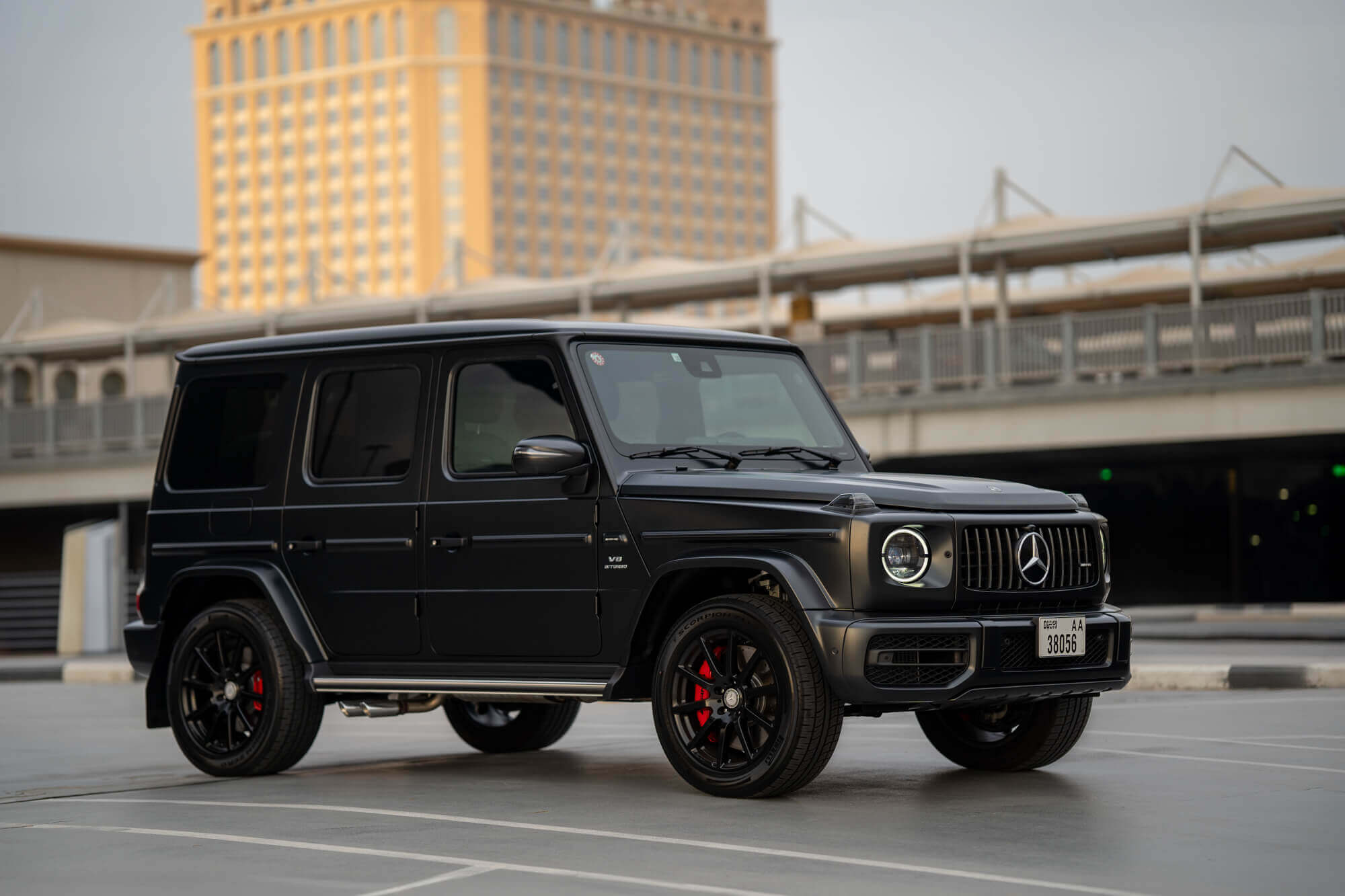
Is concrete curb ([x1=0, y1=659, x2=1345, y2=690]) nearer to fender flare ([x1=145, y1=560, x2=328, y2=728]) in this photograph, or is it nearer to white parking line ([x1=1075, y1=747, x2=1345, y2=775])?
white parking line ([x1=1075, y1=747, x2=1345, y2=775])

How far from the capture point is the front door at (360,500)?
877cm

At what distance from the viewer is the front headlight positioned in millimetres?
7371

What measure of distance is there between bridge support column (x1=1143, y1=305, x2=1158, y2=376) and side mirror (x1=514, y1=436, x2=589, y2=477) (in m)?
22.4

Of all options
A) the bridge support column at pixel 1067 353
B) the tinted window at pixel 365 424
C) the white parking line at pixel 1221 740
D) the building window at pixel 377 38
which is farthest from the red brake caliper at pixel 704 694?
the building window at pixel 377 38

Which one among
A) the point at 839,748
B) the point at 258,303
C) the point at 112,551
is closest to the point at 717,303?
the point at 258,303

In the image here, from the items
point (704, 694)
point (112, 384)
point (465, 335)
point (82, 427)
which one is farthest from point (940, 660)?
point (112, 384)

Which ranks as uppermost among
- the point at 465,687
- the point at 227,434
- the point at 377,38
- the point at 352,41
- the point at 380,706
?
the point at 352,41

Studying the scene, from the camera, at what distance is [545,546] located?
8.24 meters

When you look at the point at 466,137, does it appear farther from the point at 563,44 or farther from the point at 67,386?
the point at 67,386

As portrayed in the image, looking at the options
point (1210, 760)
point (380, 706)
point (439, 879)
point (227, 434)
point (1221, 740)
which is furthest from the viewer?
point (1221, 740)

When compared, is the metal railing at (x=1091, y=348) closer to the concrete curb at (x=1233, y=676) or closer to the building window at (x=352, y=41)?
the concrete curb at (x=1233, y=676)

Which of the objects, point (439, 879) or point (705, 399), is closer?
point (439, 879)

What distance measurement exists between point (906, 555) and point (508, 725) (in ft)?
12.1

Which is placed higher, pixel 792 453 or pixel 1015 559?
Answer: pixel 792 453
